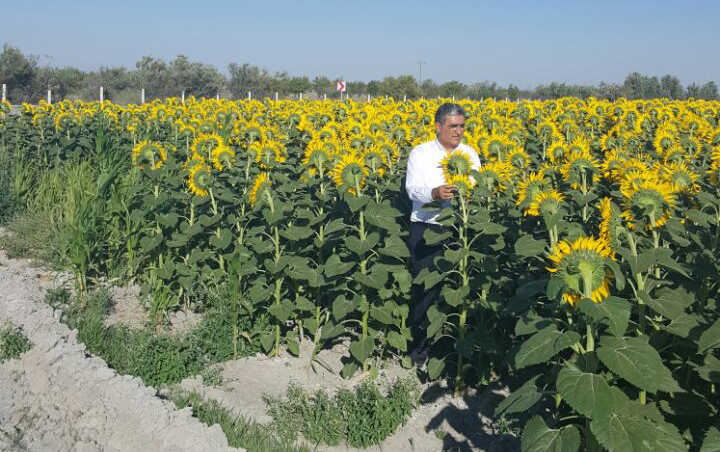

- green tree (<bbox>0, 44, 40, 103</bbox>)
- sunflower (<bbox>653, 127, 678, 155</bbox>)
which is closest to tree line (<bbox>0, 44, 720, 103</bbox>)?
green tree (<bbox>0, 44, 40, 103</bbox>)

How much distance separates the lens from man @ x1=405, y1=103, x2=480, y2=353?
4.61 m

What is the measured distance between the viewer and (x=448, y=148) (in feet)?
15.4

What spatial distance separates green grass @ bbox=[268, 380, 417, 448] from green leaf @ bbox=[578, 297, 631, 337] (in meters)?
1.89

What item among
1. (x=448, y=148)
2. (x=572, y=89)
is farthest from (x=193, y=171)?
(x=572, y=89)

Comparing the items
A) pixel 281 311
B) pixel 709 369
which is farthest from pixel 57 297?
pixel 709 369

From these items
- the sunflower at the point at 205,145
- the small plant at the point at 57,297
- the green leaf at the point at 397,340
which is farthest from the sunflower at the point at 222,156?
the green leaf at the point at 397,340

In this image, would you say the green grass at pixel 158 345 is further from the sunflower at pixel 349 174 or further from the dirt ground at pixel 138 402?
the sunflower at pixel 349 174

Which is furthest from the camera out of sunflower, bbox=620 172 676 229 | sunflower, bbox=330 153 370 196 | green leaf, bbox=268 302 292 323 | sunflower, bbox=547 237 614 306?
green leaf, bbox=268 302 292 323

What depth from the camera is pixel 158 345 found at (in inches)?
183

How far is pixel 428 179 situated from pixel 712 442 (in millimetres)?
2627

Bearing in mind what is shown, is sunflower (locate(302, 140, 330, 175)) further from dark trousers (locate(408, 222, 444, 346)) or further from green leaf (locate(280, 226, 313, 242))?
dark trousers (locate(408, 222, 444, 346))

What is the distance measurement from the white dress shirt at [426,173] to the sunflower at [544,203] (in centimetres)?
98

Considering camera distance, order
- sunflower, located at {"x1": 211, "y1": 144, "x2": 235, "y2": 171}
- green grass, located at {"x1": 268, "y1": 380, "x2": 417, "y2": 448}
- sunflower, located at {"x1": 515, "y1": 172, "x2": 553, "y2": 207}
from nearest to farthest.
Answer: sunflower, located at {"x1": 515, "y1": 172, "x2": 553, "y2": 207} < green grass, located at {"x1": 268, "y1": 380, "x2": 417, "y2": 448} < sunflower, located at {"x1": 211, "y1": 144, "x2": 235, "y2": 171}

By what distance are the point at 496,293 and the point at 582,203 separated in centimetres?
69
